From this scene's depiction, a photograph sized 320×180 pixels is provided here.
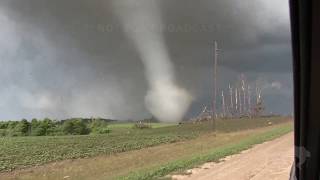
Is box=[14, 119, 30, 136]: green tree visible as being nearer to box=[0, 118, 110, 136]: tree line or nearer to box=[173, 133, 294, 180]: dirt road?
box=[0, 118, 110, 136]: tree line

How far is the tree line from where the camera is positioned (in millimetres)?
95875

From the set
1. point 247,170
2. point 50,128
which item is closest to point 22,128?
point 50,128

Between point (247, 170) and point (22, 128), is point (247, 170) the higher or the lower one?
the lower one

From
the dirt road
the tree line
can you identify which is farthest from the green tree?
the dirt road

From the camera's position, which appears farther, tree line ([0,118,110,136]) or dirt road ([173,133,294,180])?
tree line ([0,118,110,136])

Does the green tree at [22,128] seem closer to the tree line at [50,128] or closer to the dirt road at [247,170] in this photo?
the tree line at [50,128]

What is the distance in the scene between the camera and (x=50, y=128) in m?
98.4

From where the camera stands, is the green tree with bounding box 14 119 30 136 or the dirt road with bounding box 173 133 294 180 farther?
the green tree with bounding box 14 119 30 136

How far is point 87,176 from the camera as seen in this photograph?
96.6 feet

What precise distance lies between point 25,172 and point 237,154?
1338 centimetres

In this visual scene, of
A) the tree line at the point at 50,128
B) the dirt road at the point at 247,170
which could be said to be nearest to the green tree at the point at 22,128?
the tree line at the point at 50,128

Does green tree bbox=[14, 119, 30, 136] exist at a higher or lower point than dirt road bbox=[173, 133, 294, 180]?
higher

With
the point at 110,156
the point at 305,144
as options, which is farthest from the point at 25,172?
the point at 305,144

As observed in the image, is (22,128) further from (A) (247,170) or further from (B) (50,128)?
(A) (247,170)
